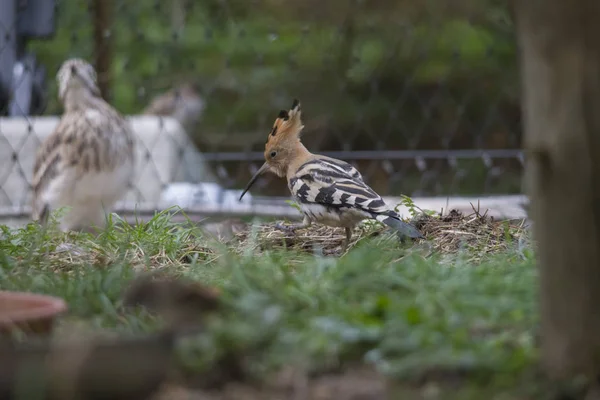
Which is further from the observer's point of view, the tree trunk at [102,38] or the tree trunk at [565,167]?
the tree trunk at [102,38]

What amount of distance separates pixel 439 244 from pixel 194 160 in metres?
6.87

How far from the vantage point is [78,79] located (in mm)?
8758

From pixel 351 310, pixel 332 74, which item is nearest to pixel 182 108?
pixel 332 74

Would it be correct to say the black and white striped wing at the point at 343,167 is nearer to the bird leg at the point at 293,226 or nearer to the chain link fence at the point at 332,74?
the bird leg at the point at 293,226

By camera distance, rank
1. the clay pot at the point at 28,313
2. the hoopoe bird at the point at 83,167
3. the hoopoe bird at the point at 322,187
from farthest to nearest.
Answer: the hoopoe bird at the point at 83,167 < the hoopoe bird at the point at 322,187 < the clay pot at the point at 28,313

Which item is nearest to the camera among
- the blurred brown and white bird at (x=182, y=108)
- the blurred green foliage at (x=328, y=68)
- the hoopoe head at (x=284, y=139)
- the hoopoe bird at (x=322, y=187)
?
the hoopoe bird at (x=322, y=187)

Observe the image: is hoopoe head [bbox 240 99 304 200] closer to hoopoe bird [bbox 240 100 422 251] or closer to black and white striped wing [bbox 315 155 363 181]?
hoopoe bird [bbox 240 100 422 251]

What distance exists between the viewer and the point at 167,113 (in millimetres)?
16562

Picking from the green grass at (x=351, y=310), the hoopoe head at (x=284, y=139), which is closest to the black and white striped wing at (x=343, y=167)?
the hoopoe head at (x=284, y=139)

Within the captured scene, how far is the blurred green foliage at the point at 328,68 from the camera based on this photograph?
13234 mm

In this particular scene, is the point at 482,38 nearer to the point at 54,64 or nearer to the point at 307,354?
the point at 54,64

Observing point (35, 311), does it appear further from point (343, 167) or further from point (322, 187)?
point (343, 167)

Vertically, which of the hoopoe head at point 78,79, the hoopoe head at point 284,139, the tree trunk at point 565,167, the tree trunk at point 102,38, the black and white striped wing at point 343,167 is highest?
the tree trunk at point 102,38

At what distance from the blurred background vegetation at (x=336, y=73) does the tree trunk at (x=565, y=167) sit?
986cm
